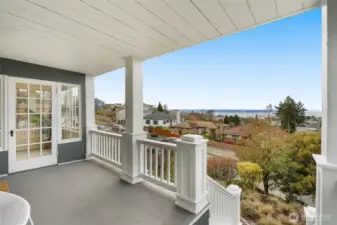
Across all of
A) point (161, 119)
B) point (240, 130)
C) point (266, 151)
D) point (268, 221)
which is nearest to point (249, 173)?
point (266, 151)

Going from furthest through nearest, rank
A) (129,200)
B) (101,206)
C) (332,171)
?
(129,200) < (101,206) < (332,171)

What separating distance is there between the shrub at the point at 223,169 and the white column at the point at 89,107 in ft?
11.5

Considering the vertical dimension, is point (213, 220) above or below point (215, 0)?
below

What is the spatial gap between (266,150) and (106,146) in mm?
4907

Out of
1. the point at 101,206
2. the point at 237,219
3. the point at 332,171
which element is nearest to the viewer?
the point at 332,171

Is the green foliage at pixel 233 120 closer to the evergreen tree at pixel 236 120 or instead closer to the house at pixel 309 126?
the evergreen tree at pixel 236 120

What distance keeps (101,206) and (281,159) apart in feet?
17.5

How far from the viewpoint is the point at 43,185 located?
2.67m

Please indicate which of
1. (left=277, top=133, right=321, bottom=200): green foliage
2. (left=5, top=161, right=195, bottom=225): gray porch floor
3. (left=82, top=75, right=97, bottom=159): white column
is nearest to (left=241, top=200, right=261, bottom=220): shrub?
(left=277, top=133, right=321, bottom=200): green foliage

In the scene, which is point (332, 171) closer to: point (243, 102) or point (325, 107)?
point (325, 107)

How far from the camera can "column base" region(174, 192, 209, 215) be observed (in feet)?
6.52

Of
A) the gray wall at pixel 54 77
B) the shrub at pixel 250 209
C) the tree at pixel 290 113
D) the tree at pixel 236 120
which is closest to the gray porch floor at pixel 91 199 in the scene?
the gray wall at pixel 54 77

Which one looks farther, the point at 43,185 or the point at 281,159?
the point at 281,159

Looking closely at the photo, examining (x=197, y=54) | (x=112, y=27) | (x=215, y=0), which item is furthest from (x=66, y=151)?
(x=197, y=54)
